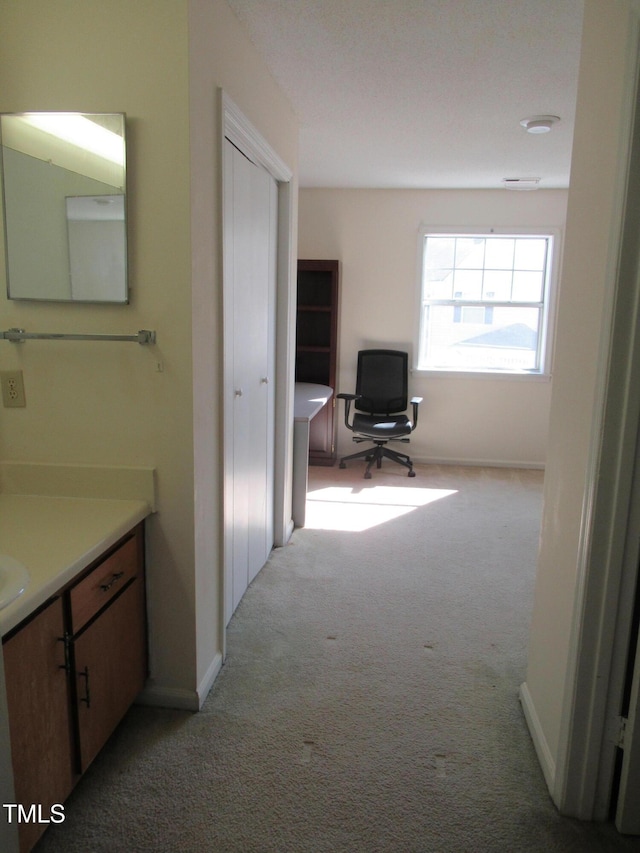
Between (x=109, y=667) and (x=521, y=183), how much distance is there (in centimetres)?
471

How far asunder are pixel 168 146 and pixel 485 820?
2.18 metres

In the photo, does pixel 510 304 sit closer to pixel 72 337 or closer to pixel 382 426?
pixel 382 426

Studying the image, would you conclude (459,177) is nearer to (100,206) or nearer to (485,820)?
(100,206)

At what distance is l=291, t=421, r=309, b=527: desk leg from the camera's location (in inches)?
150

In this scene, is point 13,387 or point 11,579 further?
point 13,387

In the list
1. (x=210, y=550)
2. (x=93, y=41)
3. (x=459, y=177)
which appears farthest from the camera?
(x=459, y=177)

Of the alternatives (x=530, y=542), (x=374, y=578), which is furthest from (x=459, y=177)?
(x=374, y=578)

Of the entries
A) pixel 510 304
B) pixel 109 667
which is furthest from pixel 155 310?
pixel 510 304

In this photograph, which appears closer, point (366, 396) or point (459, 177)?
point (459, 177)

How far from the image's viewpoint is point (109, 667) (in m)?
1.86

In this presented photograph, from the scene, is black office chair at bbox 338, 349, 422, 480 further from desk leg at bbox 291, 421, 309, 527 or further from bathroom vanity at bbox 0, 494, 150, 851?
bathroom vanity at bbox 0, 494, 150, 851

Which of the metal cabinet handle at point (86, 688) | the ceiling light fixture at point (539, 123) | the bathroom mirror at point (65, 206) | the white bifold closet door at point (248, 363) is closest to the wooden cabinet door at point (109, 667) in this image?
the metal cabinet handle at point (86, 688)

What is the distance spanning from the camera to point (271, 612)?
2.91 meters

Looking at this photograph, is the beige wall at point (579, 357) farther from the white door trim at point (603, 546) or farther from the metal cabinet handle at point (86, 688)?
the metal cabinet handle at point (86, 688)
